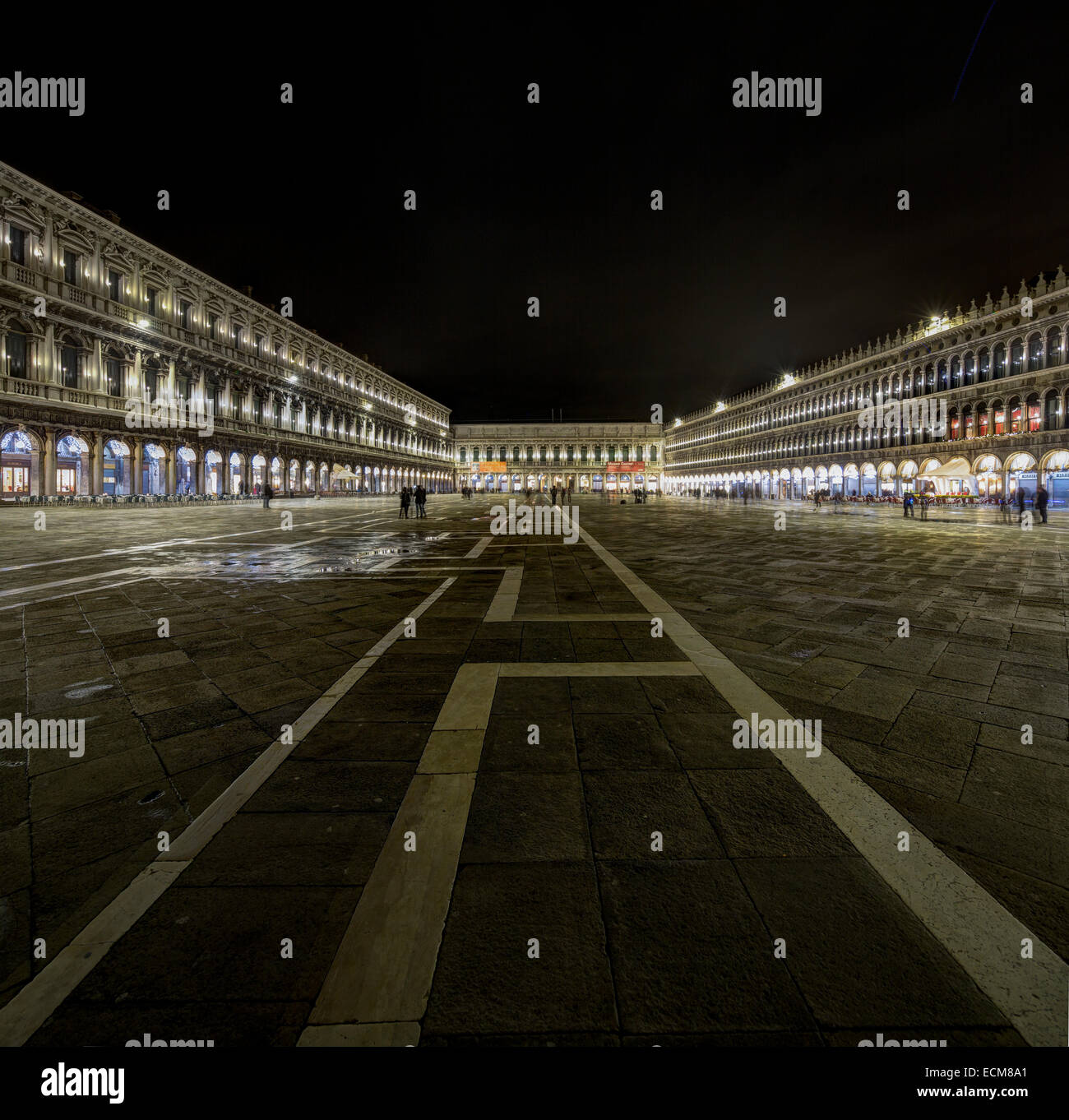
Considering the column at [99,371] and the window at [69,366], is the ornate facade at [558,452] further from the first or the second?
the window at [69,366]

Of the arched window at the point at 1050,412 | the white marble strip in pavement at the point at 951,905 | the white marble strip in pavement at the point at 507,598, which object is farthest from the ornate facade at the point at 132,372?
the arched window at the point at 1050,412

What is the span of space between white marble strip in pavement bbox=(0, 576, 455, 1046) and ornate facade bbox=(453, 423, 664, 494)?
3860 inches

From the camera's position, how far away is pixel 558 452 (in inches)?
4082

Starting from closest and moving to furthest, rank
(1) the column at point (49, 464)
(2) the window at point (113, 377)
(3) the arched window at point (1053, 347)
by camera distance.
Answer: (1) the column at point (49, 464) → (2) the window at point (113, 377) → (3) the arched window at point (1053, 347)

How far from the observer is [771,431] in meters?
71.2

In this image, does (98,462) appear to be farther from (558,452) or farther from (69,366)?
(558,452)

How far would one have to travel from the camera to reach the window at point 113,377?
88.1 feet

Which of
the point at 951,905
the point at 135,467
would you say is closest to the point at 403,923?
the point at 951,905

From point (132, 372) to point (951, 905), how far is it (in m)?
36.0

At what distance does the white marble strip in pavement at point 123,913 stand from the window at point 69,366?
30253 mm

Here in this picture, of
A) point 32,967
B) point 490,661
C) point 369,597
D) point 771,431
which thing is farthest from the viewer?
point 771,431
